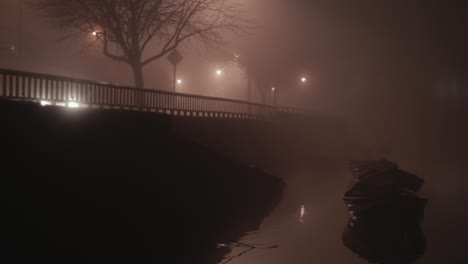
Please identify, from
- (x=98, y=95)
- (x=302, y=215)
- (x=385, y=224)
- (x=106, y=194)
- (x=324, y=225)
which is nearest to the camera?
(x=106, y=194)

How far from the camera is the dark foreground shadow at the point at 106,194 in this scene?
12.8m

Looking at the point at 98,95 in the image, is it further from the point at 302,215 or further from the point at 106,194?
the point at 302,215

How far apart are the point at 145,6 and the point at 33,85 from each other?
Answer: 43.4ft

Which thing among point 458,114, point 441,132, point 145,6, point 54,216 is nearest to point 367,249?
point 54,216

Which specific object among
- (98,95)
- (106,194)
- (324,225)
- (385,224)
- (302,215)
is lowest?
(324,225)

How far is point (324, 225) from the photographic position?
951 inches

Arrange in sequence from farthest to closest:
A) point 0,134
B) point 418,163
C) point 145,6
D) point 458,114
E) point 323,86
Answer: point 458,114
point 323,86
point 418,163
point 145,6
point 0,134

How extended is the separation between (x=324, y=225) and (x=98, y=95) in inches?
545

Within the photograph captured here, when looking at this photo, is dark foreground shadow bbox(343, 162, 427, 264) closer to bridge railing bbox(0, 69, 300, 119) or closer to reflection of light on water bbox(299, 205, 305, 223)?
reflection of light on water bbox(299, 205, 305, 223)

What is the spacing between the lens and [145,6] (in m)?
31.1

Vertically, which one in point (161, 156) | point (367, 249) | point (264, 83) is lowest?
point (367, 249)

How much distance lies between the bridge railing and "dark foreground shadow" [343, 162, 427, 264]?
12.8m

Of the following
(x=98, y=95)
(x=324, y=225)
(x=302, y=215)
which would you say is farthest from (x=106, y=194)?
(x=302, y=215)

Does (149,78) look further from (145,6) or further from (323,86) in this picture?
(145,6)
